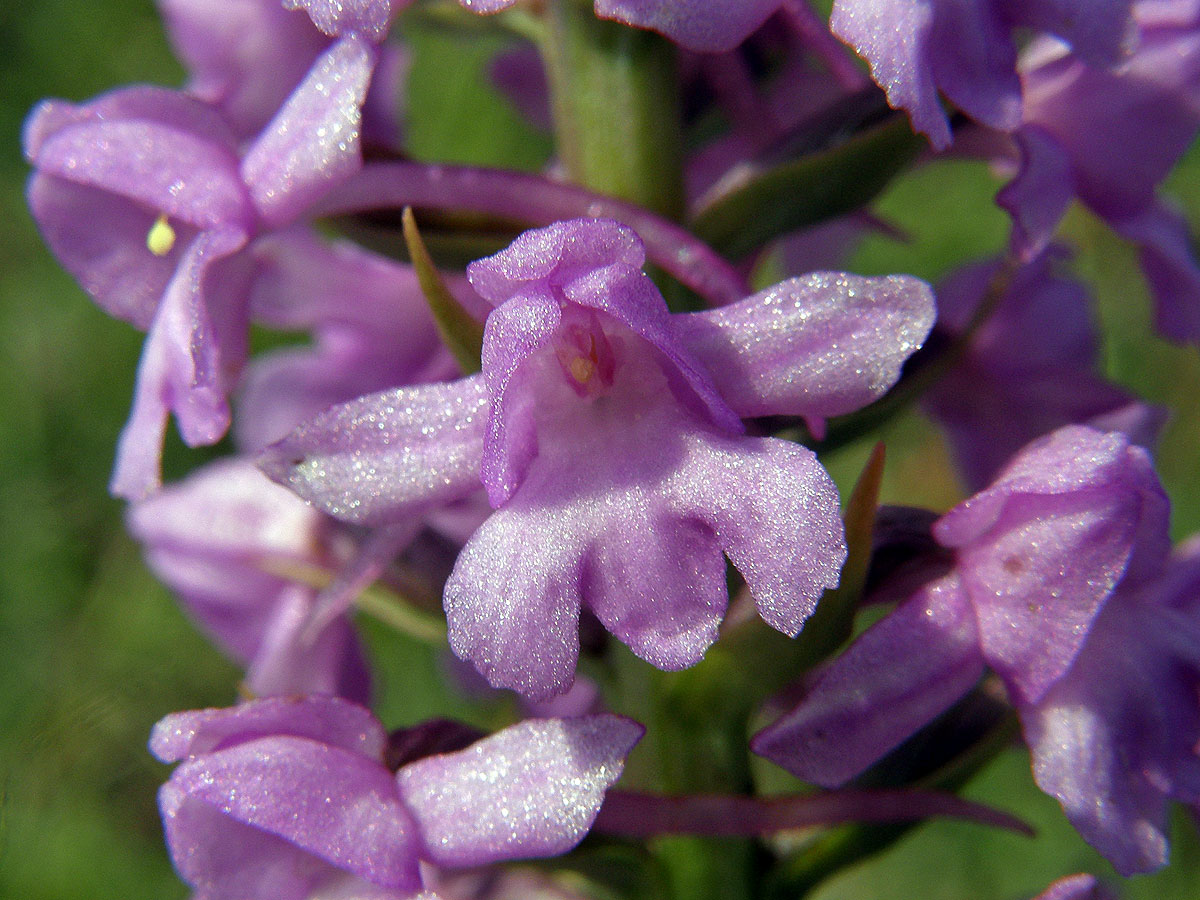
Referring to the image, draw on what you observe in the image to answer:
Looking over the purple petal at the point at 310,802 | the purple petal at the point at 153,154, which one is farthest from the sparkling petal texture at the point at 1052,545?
the purple petal at the point at 153,154

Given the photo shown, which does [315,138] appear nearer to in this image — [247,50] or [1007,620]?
[247,50]

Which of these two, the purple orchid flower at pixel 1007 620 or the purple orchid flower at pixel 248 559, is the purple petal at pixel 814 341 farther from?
the purple orchid flower at pixel 248 559

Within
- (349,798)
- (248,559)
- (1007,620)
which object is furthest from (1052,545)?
(248,559)

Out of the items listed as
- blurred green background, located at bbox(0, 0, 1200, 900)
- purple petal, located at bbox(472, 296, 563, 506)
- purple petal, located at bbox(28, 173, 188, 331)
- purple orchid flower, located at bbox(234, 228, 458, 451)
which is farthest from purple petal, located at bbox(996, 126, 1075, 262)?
blurred green background, located at bbox(0, 0, 1200, 900)

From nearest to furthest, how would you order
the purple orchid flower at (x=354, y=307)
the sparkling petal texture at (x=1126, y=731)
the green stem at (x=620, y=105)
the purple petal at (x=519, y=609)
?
1. the purple petal at (x=519, y=609)
2. the sparkling petal texture at (x=1126, y=731)
3. the green stem at (x=620, y=105)
4. the purple orchid flower at (x=354, y=307)

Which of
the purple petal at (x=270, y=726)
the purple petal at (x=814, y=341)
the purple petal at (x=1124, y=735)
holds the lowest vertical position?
the purple petal at (x=1124, y=735)

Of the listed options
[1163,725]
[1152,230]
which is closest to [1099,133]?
[1152,230]

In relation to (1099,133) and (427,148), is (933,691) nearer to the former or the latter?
(1099,133)

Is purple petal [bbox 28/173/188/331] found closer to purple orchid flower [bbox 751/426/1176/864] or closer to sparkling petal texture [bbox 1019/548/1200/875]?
purple orchid flower [bbox 751/426/1176/864]
